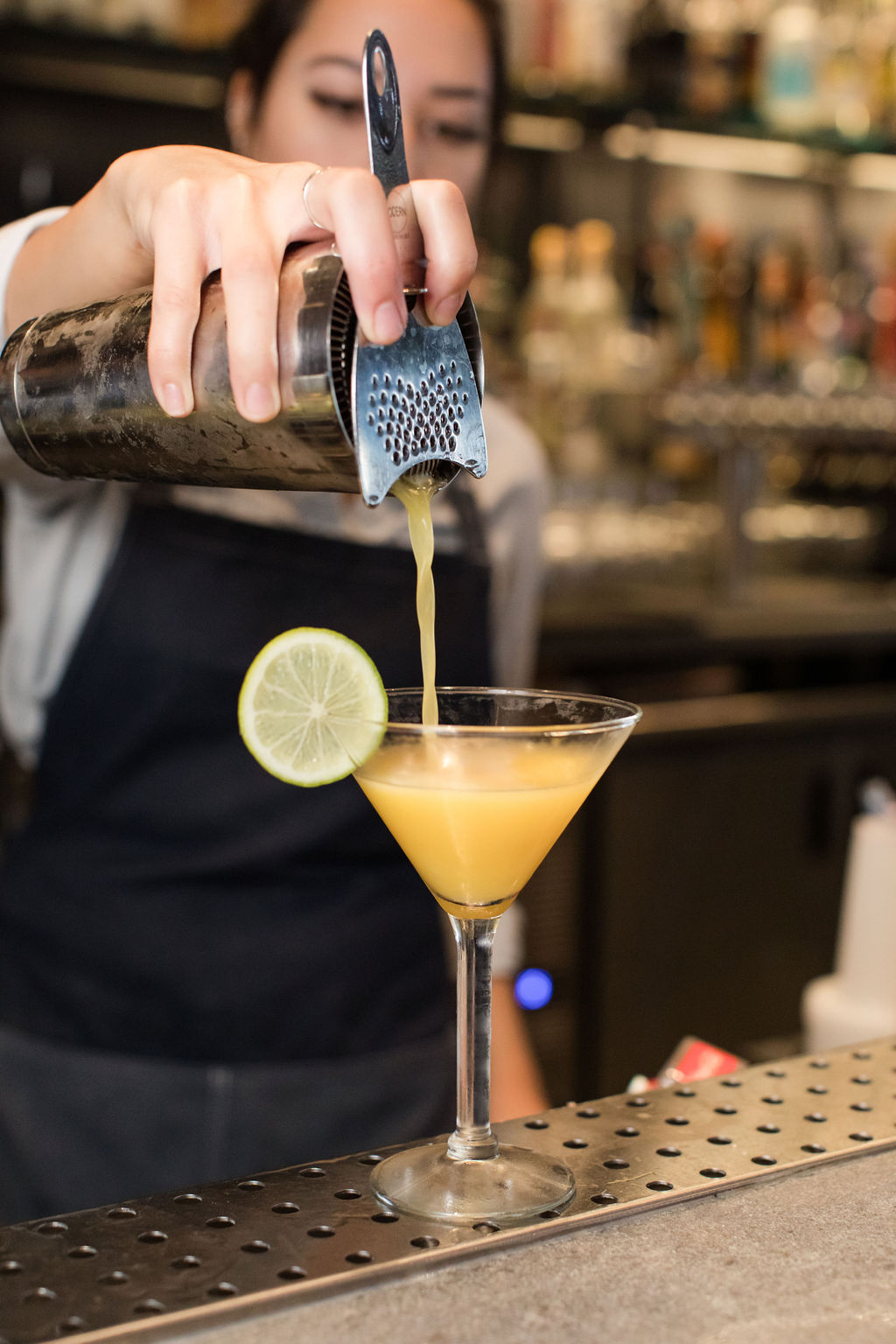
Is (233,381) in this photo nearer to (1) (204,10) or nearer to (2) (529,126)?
(1) (204,10)

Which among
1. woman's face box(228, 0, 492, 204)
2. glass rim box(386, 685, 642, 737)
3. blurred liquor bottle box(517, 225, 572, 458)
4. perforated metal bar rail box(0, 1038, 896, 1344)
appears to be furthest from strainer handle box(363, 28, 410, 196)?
blurred liquor bottle box(517, 225, 572, 458)

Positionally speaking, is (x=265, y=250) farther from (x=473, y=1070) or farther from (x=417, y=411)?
(x=473, y=1070)

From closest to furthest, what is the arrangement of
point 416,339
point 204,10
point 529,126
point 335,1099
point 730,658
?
point 416,339
point 335,1099
point 204,10
point 730,658
point 529,126

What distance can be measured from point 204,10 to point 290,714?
88.1 inches

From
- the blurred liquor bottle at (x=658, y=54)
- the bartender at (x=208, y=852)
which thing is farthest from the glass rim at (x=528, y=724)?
the blurred liquor bottle at (x=658, y=54)

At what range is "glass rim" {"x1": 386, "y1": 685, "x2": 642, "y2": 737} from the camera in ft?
2.55

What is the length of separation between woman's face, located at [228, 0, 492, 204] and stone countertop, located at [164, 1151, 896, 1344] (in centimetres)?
106

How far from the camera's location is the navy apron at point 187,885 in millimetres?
1448

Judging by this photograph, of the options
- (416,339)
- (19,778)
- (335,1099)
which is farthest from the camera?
(19,778)

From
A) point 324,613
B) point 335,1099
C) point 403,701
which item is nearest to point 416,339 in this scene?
point 403,701

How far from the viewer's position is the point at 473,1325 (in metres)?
0.65

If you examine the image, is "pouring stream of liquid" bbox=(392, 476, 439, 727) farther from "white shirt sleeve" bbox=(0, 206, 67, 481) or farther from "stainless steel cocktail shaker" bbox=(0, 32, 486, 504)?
"white shirt sleeve" bbox=(0, 206, 67, 481)

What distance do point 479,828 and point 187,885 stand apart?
70 centimetres

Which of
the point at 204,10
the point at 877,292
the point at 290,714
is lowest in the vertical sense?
the point at 290,714
